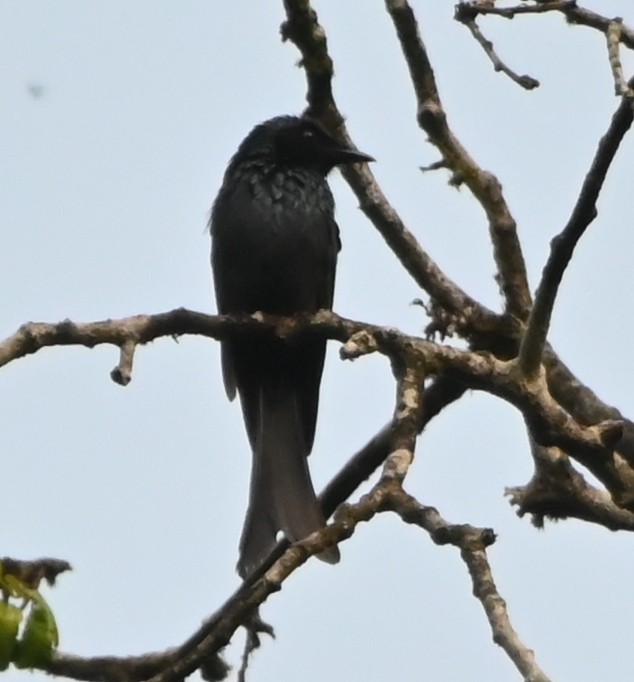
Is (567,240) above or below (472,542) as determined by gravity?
above

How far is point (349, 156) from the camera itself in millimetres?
5344

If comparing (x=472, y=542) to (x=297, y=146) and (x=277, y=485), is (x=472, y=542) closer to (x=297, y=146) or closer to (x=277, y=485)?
(x=277, y=485)

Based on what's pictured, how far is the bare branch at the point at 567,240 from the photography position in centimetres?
308

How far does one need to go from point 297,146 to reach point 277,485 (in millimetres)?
1618

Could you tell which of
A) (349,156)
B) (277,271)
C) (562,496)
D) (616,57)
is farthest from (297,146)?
(616,57)

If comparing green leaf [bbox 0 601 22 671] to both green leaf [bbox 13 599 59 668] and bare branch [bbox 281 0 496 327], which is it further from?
bare branch [bbox 281 0 496 327]

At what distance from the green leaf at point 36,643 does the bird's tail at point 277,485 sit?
5.28 ft

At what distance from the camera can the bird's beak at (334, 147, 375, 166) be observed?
5227mm

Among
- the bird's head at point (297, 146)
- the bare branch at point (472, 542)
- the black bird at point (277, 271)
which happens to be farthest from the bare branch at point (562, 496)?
the bird's head at point (297, 146)

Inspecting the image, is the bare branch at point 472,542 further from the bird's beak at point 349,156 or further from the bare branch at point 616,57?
the bird's beak at point 349,156

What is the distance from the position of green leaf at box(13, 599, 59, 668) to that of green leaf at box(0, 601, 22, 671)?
13 mm

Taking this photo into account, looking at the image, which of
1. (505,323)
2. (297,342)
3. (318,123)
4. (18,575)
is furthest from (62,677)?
(318,123)

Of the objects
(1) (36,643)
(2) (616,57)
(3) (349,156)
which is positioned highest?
(3) (349,156)

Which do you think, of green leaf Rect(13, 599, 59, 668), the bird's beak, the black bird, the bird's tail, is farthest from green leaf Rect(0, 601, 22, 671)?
the bird's beak
